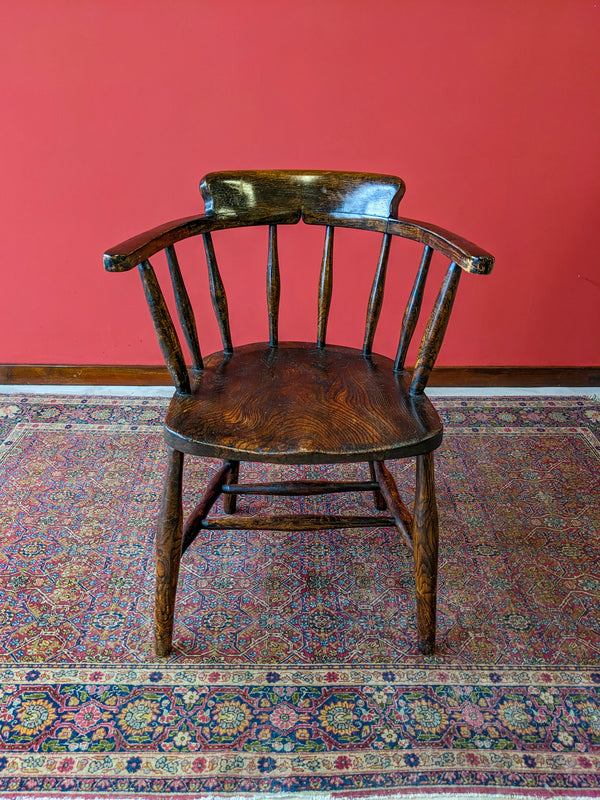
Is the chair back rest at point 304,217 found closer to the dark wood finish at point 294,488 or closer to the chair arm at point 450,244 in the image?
the chair arm at point 450,244

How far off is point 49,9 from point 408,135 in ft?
4.13

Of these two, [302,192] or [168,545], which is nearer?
[168,545]

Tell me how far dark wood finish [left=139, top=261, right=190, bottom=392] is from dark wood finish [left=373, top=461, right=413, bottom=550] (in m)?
0.55

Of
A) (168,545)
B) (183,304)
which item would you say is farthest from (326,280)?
(168,545)

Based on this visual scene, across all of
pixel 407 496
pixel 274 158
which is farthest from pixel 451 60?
pixel 407 496

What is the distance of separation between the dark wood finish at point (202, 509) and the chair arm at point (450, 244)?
0.71 m

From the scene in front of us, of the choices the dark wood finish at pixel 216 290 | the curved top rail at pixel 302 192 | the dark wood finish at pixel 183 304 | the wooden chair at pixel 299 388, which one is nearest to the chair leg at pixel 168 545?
the wooden chair at pixel 299 388

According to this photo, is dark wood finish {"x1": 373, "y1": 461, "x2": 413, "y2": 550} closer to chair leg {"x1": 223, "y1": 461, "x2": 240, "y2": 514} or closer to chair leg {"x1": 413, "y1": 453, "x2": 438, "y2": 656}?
chair leg {"x1": 413, "y1": 453, "x2": 438, "y2": 656}

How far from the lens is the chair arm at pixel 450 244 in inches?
43.1

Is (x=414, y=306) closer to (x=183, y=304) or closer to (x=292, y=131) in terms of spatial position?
(x=183, y=304)

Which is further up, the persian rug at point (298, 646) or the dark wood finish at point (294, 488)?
the dark wood finish at point (294, 488)

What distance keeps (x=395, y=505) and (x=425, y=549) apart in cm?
23

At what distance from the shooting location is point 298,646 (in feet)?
4.39

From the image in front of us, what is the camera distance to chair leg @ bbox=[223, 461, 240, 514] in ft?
5.52
